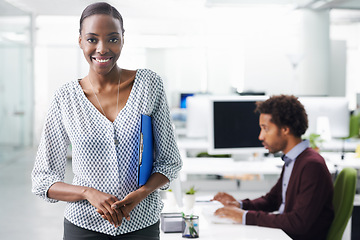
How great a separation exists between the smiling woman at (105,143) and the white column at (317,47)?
30.7 feet

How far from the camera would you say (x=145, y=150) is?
4.33 ft

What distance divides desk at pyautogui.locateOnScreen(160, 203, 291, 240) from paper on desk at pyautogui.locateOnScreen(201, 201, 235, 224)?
0.03 metres

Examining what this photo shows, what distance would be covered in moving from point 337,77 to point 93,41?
1118 cm

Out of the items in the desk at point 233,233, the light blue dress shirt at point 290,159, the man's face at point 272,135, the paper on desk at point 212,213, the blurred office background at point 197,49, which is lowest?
the desk at point 233,233

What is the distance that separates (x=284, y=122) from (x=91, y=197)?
64.6 inches

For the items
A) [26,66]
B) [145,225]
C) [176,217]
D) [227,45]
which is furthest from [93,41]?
[227,45]

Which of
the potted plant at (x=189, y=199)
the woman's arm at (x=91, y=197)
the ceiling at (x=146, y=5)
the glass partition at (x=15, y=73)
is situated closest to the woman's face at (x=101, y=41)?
the woman's arm at (x=91, y=197)

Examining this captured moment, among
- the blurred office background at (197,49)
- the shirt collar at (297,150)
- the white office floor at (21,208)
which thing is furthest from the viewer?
the blurred office background at (197,49)

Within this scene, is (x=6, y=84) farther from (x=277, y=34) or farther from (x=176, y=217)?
(x=277, y=34)

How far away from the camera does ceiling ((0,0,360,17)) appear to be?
488 cm

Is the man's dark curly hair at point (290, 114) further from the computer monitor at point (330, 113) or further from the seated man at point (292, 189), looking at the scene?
the computer monitor at point (330, 113)

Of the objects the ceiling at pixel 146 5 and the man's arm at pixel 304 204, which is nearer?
the man's arm at pixel 304 204

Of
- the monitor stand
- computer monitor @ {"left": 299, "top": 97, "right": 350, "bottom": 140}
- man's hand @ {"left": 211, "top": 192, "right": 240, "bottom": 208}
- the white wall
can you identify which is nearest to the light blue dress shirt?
man's hand @ {"left": 211, "top": 192, "right": 240, "bottom": 208}

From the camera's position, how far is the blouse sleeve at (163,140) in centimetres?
139
